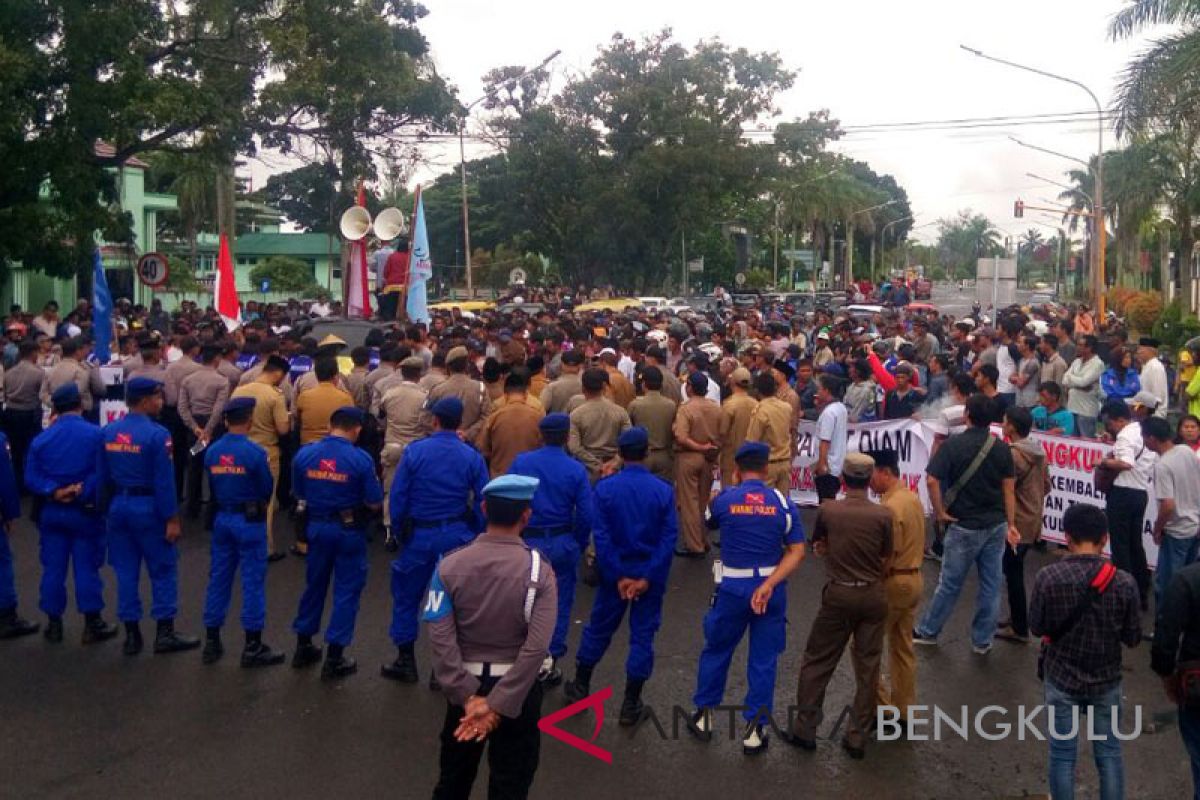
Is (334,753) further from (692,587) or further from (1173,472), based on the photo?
(1173,472)

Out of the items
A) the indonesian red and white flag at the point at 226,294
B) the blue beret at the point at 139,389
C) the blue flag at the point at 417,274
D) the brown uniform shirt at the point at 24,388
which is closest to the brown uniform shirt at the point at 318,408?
the blue beret at the point at 139,389

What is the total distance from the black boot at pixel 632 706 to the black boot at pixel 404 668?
1.45 meters

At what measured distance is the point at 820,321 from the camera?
2444 centimetres

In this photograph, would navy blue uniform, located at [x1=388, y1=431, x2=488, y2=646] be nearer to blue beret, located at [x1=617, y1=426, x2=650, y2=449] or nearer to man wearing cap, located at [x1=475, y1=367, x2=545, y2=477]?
blue beret, located at [x1=617, y1=426, x2=650, y2=449]

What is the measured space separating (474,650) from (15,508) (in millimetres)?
5204

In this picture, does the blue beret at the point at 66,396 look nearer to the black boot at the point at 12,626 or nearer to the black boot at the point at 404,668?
the black boot at the point at 12,626

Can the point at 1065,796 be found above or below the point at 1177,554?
below

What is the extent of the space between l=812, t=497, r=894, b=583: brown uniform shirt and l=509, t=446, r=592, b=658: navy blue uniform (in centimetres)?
147

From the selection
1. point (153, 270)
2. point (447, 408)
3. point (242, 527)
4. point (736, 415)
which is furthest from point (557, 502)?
point (153, 270)

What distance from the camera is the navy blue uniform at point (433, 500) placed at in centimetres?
696

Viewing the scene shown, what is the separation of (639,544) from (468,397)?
367 centimetres

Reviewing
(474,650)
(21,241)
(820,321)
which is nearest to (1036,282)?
(820,321)

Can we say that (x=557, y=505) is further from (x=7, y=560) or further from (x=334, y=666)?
(x=7, y=560)

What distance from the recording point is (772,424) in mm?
9875
